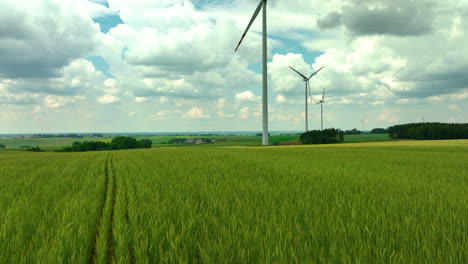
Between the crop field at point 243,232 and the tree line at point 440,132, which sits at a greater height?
the tree line at point 440,132

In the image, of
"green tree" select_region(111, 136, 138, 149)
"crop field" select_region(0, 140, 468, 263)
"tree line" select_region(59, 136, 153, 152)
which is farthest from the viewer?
"green tree" select_region(111, 136, 138, 149)

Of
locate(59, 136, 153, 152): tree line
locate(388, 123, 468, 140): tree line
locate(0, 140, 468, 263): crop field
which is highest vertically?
locate(388, 123, 468, 140): tree line

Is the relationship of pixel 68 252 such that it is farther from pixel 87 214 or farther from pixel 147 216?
pixel 87 214

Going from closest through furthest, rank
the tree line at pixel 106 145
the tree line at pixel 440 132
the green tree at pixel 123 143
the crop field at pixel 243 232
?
1. the crop field at pixel 243 232
2. the tree line at pixel 440 132
3. the tree line at pixel 106 145
4. the green tree at pixel 123 143

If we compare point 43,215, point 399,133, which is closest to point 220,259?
point 43,215

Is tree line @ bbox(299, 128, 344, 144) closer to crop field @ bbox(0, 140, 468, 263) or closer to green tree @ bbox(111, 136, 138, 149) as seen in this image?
green tree @ bbox(111, 136, 138, 149)

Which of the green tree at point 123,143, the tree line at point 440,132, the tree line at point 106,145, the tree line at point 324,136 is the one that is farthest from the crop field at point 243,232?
the tree line at point 440,132

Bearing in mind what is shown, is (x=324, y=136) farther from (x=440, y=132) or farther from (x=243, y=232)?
(x=243, y=232)

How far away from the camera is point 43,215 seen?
477 centimetres

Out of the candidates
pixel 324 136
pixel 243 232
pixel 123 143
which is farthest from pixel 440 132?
pixel 123 143

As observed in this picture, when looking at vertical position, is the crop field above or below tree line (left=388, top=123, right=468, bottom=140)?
below

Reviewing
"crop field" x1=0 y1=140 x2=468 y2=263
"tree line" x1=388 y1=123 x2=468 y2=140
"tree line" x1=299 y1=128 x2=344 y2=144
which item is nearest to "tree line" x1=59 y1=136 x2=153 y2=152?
"tree line" x1=299 y1=128 x2=344 y2=144

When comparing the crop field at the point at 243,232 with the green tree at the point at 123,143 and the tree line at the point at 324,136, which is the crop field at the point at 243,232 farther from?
the green tree at the point at 123,143

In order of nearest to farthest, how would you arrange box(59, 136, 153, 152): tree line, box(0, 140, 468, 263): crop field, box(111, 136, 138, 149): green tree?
box(0, 140, 468, 263): crop field
box(59, 136, 153, 152): tree line
box(111, 136, 138, 149): green tree
